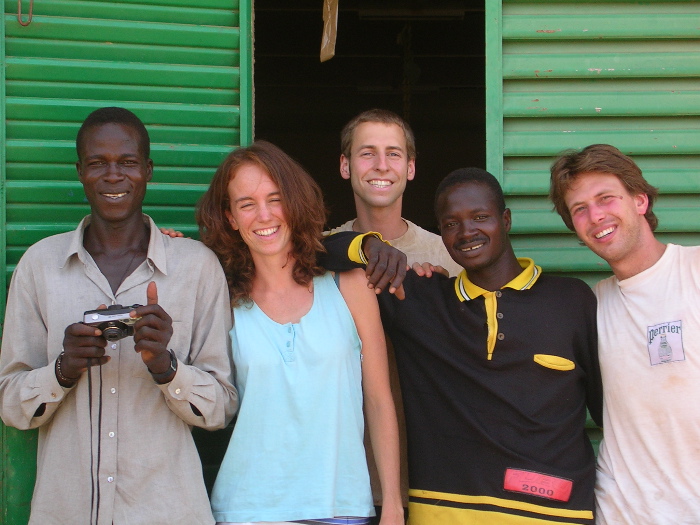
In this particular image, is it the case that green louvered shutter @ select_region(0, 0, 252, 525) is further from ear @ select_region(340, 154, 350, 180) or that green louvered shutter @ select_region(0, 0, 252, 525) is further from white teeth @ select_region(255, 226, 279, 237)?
white teeth @ select_region(255, 226, 279, 237)

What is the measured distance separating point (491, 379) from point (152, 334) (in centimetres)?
113

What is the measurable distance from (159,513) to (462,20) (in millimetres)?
5333

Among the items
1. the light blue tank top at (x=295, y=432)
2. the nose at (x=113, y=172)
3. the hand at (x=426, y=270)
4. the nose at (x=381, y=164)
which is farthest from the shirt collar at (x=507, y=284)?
the nose at (x=113, y=172)

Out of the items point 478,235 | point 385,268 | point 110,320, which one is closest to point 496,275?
point 478,235

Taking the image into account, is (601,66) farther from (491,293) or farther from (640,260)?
(491,293)

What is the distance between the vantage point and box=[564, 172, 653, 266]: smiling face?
2646 mm

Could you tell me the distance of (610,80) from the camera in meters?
3.29

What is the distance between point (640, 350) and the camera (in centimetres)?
251

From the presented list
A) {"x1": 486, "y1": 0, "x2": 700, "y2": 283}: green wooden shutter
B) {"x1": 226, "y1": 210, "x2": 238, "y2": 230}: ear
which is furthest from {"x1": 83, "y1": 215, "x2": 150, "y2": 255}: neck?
{"x1": 486, "y1": 0, "x2": 700, "y2": 283}: green wooden shutter

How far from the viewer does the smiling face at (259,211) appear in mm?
2725

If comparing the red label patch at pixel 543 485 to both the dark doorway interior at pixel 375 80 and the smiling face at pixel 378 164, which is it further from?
the dark doorway interior at pixel 375 80

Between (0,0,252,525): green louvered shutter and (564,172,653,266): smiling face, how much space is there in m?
1.43

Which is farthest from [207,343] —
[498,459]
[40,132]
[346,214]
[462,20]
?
[346,214]

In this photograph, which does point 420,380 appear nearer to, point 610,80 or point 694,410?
point 694,410
